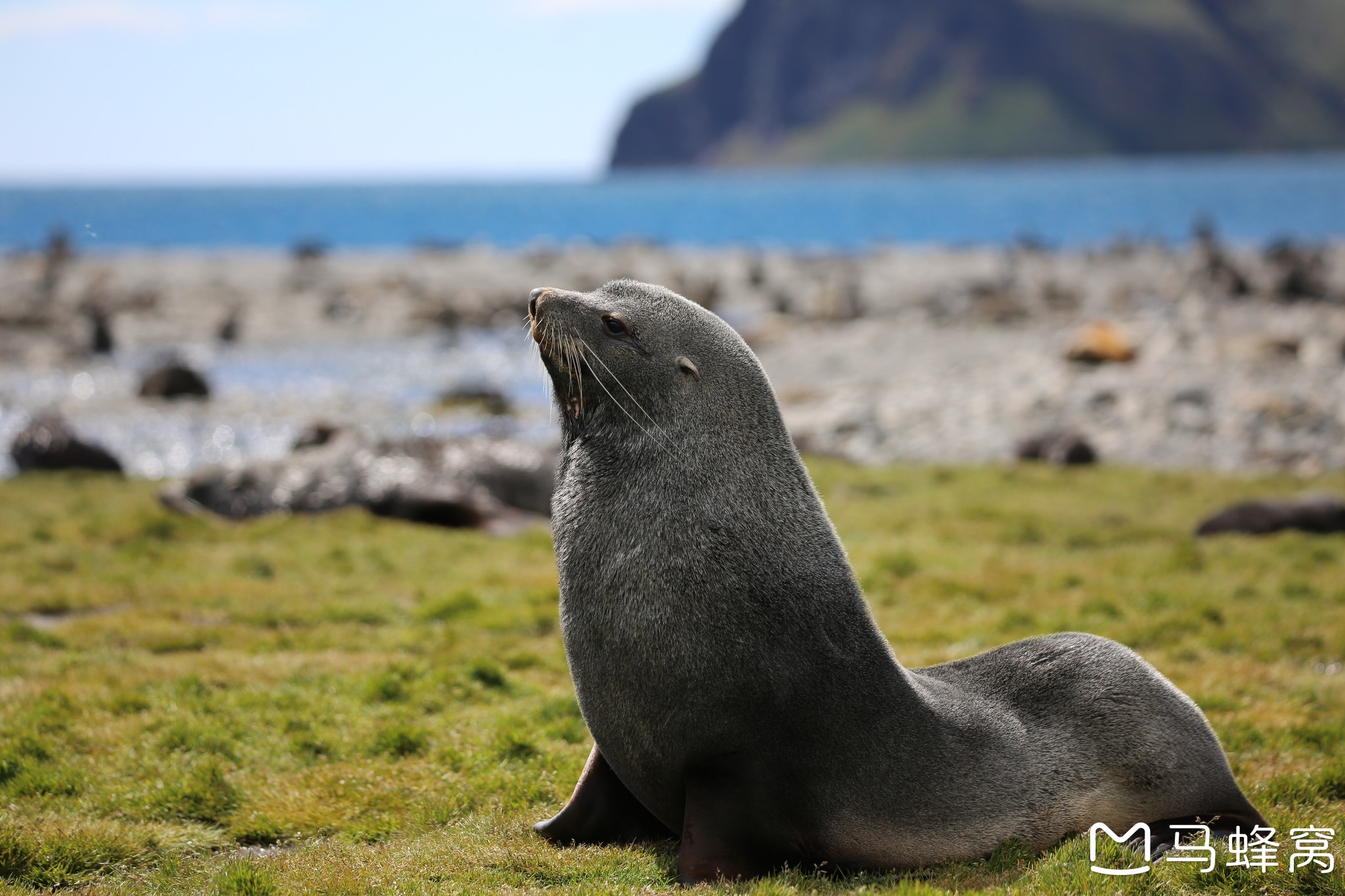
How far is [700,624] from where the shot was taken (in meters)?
5.73

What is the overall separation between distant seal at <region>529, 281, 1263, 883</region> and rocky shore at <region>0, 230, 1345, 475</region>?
34.7 feet

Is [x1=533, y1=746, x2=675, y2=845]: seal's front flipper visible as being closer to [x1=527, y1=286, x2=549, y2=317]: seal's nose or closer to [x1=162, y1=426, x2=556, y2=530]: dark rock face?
[x1=527, y1=286, x2=549, y2=317]: seal's nose

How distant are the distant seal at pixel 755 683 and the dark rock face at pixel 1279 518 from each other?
27.6 feet

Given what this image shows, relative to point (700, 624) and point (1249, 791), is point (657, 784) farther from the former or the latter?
point (1249, 791)

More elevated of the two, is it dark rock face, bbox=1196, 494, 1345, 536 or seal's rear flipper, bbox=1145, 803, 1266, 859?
seal's rear flipper, bbox=1145, 803, 1266, 859

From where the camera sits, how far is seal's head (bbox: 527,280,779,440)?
6.18 m

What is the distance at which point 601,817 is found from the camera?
6328 millimetres

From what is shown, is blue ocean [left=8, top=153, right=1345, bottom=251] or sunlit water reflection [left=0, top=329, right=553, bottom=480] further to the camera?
blue ocean [left=8, top=153, right=1345, bottom=251]

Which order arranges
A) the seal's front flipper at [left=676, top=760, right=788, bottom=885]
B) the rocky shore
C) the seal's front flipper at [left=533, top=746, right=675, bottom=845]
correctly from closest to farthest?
1. the seal's front flipper at [left=676, top=760, right=788, bottom=885]
2. the seal's front flipper at [left=533, top=746, right=675, bottom=845]
3. the rocky shore

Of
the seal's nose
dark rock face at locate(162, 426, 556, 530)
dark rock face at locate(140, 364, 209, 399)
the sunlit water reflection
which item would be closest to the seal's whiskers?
the seal's nose

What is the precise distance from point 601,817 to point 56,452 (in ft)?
54.0

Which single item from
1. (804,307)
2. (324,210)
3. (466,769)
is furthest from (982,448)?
(324,210)

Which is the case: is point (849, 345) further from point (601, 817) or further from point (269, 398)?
point (601, 817)

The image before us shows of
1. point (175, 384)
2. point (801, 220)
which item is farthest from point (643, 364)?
point (801, 220)
